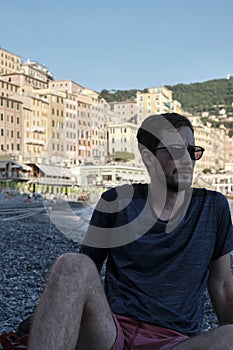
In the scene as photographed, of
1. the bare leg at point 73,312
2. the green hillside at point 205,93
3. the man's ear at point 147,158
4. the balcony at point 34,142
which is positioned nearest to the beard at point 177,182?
the man's ear at point 147,158

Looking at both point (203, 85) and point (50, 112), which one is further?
point (203, 85)

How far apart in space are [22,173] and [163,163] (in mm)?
52831

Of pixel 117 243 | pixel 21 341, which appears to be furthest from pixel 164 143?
pixel 21 341

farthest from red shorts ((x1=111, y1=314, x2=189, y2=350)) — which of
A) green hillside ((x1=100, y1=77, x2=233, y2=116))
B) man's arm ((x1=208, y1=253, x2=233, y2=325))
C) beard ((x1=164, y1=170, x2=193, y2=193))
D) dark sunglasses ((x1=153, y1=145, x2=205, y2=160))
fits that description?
green hillside ((x1=100, y1=77, x2=233, y2=116))

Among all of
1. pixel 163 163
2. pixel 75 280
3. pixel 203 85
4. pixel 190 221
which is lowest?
pixel 75 280

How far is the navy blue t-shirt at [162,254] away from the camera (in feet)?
5.54

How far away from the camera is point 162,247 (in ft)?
5.55

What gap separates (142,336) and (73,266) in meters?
0.39

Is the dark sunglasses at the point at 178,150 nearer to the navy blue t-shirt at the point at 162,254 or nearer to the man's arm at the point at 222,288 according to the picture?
the navy blue t-shirt at the point at 162,254

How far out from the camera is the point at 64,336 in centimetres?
131

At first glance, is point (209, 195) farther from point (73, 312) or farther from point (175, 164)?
point (73, 312)

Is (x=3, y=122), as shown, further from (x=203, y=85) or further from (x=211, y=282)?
(x=211, y=282)

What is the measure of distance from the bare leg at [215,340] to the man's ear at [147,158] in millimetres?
672

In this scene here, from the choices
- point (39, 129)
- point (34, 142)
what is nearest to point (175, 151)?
point (34, 142)
